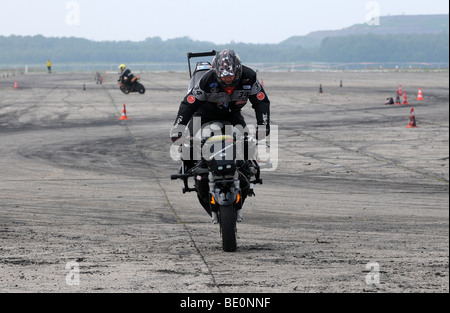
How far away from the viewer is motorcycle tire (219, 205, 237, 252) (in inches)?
273

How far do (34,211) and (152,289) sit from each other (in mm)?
4598

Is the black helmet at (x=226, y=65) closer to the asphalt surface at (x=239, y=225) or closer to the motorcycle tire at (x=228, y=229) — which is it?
the motorcycle tire at (x=228, y=229)

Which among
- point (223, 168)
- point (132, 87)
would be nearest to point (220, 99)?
point (223, 168)

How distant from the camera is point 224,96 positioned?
7.82 metres

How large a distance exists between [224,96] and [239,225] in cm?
176

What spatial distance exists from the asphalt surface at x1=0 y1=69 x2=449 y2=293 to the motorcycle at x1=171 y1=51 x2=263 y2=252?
0.33 meters

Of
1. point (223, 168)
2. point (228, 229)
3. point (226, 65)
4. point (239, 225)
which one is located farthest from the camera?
point (239, 225)

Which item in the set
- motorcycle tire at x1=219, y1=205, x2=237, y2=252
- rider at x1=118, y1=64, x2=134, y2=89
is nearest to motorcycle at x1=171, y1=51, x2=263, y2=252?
motorcycle tire at x1=219, y1=205, x2=237, y2=252

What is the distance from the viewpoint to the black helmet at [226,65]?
7.52 m

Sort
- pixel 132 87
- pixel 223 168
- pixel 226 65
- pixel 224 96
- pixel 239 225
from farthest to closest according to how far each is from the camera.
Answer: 1. pixel 132 87
2. pixel 239 225
3. pixel 224 96
4. pixel 226 65
5. pixel 223 168

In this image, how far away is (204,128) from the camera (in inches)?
305

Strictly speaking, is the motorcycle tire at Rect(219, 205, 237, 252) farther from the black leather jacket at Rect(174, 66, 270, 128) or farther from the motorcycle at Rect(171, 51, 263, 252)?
the black leather jacket at Rect(174, 66, 270, 128)

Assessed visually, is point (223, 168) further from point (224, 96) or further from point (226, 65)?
point (226, 65)

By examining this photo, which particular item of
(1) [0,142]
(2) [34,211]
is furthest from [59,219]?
(1) [0,142]
